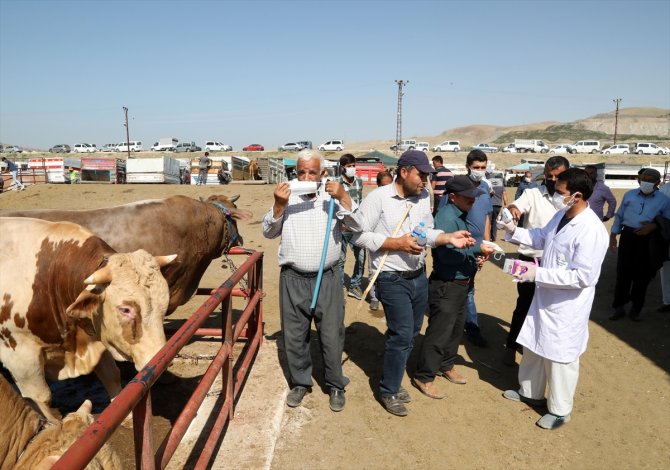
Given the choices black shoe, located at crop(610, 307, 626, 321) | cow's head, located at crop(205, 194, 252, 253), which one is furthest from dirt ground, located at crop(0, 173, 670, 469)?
cow's head, located at crop(205, 194, 252, 253)

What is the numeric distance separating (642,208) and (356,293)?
4049mm

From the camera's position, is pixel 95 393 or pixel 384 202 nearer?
pixel 384 202

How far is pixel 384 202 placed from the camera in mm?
3672

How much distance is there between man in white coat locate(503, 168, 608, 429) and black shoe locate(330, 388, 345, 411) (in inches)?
62.7

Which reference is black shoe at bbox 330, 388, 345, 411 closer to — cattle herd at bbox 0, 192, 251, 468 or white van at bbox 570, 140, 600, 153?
cattle herd at bbox 0, 192, 251, 468

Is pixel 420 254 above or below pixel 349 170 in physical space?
below

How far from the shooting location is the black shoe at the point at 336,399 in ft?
12.2

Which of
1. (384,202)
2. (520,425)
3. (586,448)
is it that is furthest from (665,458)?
(384,202)

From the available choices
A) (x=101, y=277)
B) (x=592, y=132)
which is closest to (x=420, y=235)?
(x=101, y=277)

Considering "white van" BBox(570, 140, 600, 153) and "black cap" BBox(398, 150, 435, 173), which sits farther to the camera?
"white van" BBox(570, 140, 600, 153)

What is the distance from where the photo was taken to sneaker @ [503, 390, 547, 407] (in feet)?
12.9

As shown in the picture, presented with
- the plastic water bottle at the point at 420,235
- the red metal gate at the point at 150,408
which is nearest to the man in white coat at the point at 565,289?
the plastic water bottle at the point at 420,235

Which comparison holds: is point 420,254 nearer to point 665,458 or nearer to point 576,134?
point 665,458

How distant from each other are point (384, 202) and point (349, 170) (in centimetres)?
301
